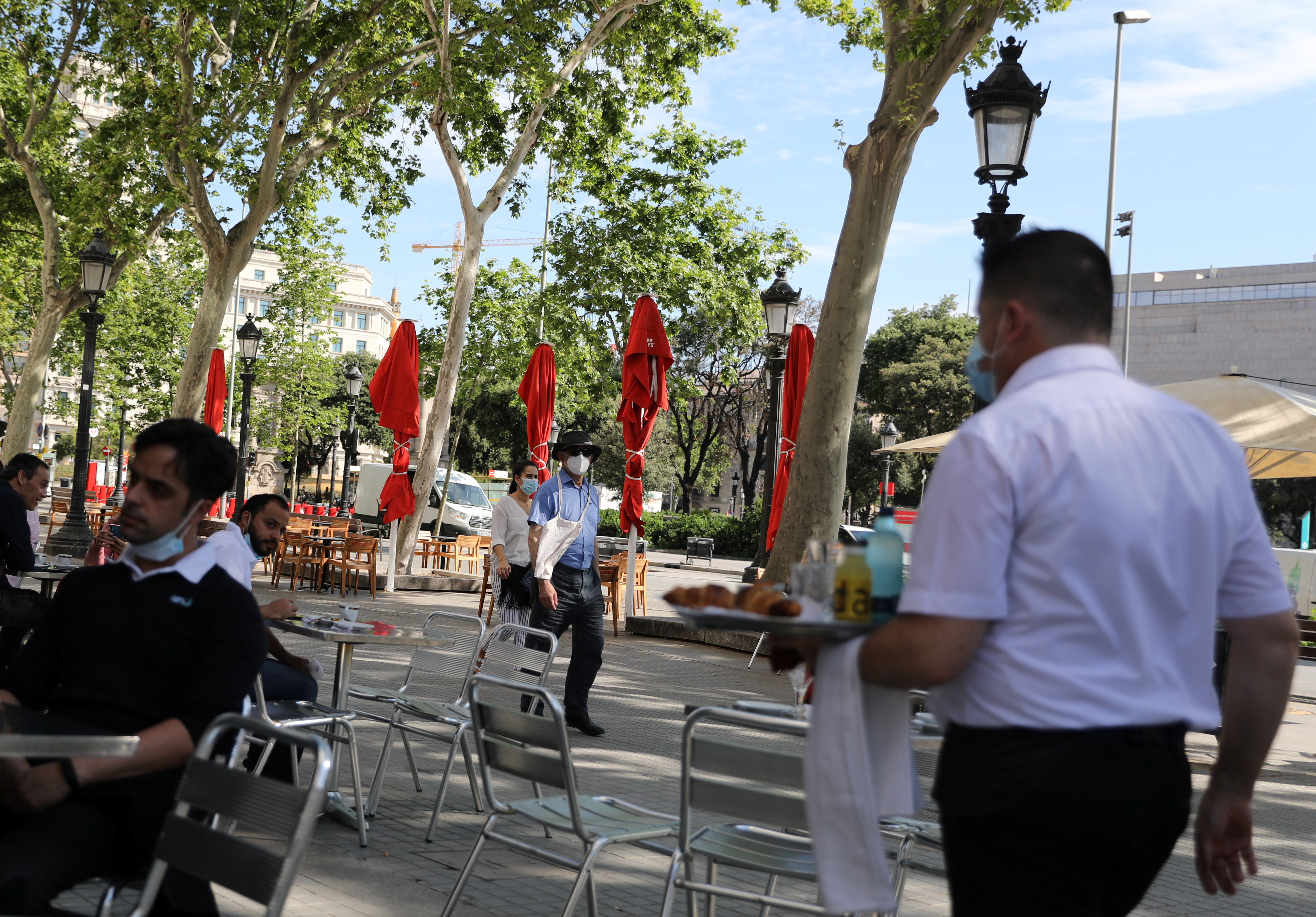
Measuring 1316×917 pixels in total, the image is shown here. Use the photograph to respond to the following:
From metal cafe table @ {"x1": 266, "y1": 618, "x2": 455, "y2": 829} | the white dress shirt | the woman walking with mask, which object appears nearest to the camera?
the white dress shirt

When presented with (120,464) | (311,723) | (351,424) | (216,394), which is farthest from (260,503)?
(120,464)

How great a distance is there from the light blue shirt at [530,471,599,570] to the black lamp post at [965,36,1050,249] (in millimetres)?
3400

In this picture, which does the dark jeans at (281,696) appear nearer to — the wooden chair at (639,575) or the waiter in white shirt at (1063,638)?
the waiter in white shirt at (1063,638)

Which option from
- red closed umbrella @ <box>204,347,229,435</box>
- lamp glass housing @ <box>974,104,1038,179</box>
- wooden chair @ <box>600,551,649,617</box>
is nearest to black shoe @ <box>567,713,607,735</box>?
lamp glass housing @ <box>974,104,1038,179</box>

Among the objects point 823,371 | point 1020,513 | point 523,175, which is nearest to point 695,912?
point 1020,513

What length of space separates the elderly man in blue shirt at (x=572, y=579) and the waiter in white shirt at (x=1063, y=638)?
6185mm

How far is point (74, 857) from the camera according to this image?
272 centimetres

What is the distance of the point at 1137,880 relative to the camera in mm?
1988

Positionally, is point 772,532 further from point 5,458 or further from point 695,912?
point 5,458

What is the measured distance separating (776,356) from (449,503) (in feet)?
Result: 50.5

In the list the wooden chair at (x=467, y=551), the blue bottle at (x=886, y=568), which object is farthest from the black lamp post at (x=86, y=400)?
the blue bottle at (x=886, y=568)

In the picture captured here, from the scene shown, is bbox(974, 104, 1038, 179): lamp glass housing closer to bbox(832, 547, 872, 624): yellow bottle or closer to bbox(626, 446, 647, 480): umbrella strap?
bbox(832, 547, 872, 624): yellow bottle

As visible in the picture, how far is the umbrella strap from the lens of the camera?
1450 centimetres

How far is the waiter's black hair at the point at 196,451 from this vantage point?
3229 millimetres
